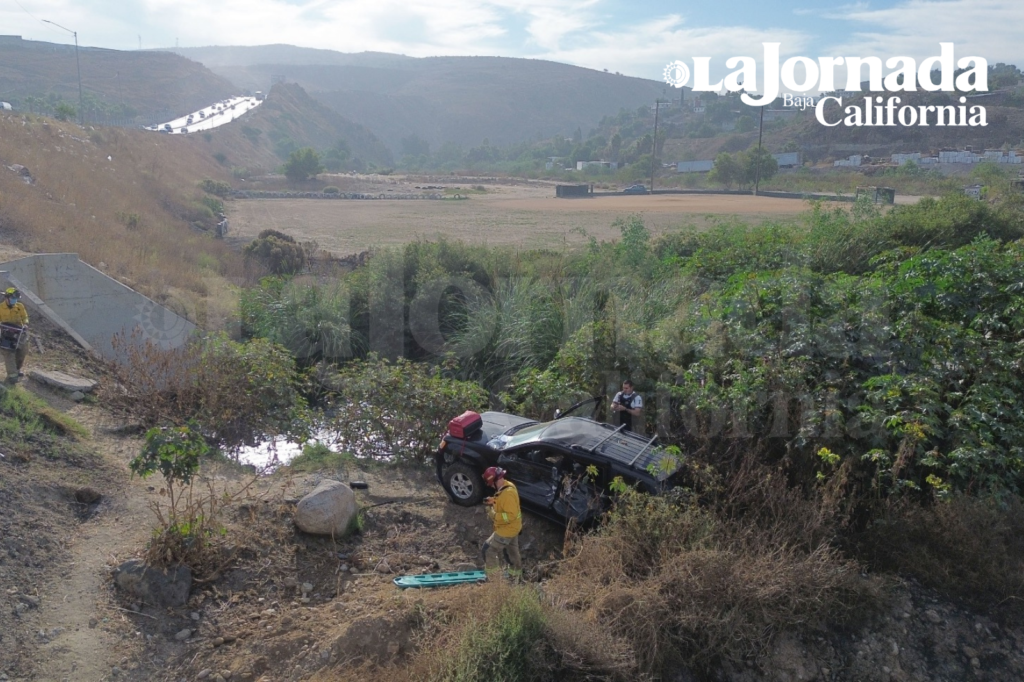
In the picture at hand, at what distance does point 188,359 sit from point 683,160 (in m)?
93.4

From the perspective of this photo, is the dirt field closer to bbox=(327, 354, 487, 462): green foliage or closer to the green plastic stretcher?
bbox=(327, 354, 487, 462): green foliage

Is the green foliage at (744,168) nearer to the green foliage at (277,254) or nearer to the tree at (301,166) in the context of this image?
the tree at (301,166)

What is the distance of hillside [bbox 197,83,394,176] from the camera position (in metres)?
89.3

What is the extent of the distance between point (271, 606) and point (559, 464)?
305cm

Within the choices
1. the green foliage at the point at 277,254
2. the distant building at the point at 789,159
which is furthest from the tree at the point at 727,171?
the green foliage at the point at 277,254

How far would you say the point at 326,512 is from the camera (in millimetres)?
7453

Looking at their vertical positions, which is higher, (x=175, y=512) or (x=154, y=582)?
(x=175, y=512)

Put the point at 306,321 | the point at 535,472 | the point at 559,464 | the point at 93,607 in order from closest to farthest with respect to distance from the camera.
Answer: the point at 93,607 < the point at 559,464 < the point at 535,472 < the point at 306,321

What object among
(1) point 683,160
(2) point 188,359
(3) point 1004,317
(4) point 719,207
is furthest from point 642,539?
(1) point 683,160

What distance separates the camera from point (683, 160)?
98.8 m

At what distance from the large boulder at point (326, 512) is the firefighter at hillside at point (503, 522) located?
5.10ft

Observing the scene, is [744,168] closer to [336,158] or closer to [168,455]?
[168,455]

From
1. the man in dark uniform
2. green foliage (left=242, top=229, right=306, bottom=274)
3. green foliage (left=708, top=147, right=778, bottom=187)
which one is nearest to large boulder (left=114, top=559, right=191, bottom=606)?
the man in dark uniform

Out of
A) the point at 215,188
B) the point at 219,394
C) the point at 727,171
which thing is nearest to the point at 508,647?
the point at 219,394
